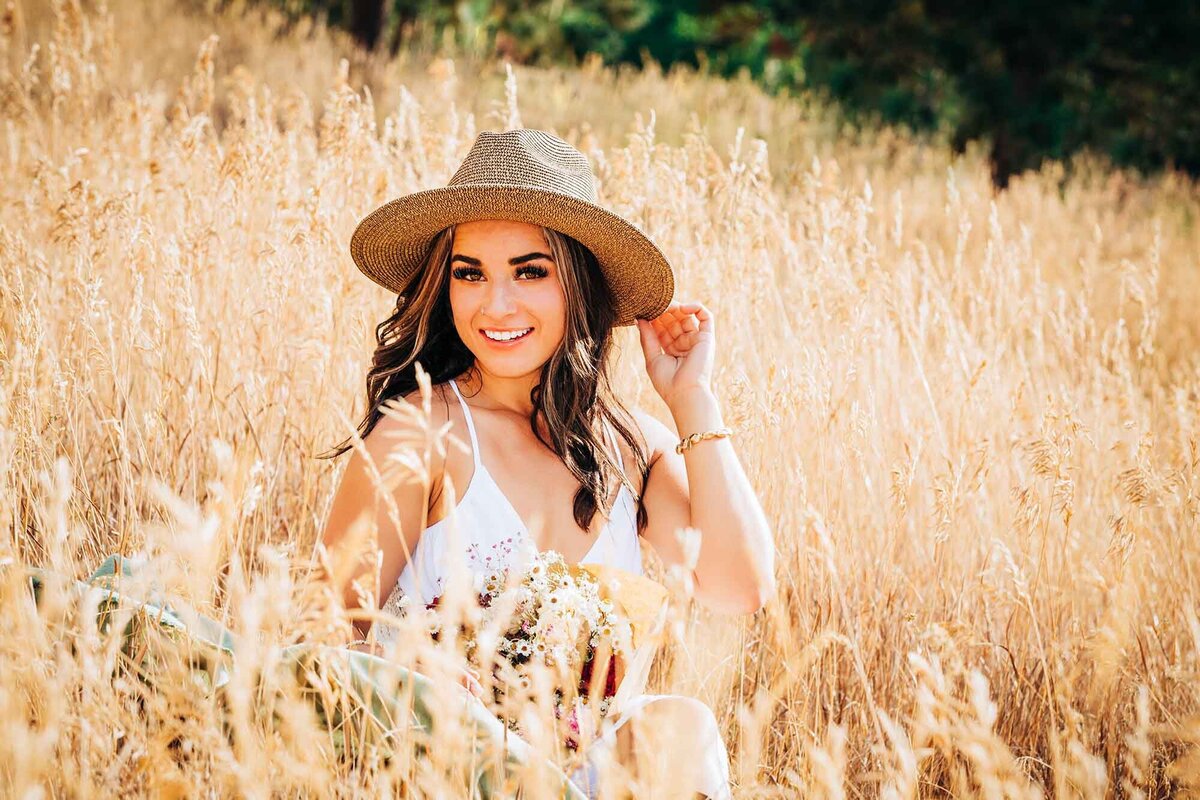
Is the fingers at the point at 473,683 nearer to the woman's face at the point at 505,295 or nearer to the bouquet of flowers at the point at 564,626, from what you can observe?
the bouquet of flowers at the point at 564,626

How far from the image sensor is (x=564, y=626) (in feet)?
5.93

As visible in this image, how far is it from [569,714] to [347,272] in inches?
67.9

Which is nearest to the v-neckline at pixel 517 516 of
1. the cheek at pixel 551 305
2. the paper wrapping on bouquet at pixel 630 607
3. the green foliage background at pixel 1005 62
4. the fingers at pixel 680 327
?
the paper wrapping on bouquet at pixel 630 607

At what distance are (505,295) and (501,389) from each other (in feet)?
0.95

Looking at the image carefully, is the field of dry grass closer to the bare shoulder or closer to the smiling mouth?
the bare shoulder

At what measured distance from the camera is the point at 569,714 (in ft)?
5.96

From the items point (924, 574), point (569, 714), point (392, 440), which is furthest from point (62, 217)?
point (924, 574)

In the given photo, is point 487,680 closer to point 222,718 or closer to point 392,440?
point 222,718

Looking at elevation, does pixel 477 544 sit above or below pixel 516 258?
below

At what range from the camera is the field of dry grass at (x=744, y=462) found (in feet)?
4.95

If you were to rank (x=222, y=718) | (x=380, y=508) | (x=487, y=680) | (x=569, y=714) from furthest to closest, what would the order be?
(x=380, y=508) → (x=569, y=714) → (x=222, y=718) → (x=487, y=680)

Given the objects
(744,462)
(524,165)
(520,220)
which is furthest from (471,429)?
(744,462)

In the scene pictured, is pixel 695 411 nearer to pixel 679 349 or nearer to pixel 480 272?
pixel 679 349

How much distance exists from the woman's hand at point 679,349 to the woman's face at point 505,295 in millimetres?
335
